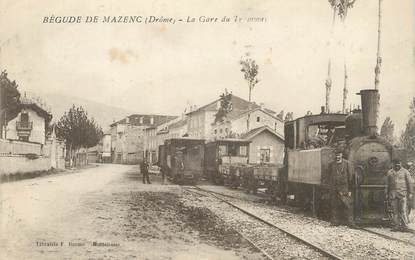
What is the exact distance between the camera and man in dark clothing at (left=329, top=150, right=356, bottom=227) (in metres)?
10.8

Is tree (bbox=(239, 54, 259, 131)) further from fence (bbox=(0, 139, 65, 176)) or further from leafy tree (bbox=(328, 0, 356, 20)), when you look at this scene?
fence (bbox=(0, 139, 65, 176))

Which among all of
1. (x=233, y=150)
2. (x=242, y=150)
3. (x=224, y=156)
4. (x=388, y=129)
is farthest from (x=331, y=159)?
(x=242, y=150)

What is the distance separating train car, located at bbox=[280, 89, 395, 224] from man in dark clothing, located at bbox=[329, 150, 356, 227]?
190mm

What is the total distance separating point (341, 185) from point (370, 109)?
1.75 metres

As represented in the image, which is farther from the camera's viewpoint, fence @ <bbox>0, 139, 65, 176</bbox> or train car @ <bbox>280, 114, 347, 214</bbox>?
fence @ <bbox>0, 139, 65, 176</bbox>

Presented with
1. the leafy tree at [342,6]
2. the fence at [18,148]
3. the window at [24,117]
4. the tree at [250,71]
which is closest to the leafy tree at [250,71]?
the tree at [250,71]

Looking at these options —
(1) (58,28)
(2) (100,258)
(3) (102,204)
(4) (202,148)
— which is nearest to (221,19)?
(1) (58,28)

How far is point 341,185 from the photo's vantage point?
425 inches

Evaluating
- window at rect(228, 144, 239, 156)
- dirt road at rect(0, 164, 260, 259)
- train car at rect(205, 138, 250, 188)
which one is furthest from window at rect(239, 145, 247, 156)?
dirt road at rect(0, 164, 260, 259)

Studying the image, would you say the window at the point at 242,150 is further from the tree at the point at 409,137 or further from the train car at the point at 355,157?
the tree at the point at 409,137

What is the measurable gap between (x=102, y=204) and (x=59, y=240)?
5292 millimetres

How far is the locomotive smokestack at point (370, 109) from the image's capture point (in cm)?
1082

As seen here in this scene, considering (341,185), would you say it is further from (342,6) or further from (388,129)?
(342,6)

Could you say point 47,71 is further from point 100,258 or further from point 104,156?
point 104,156
